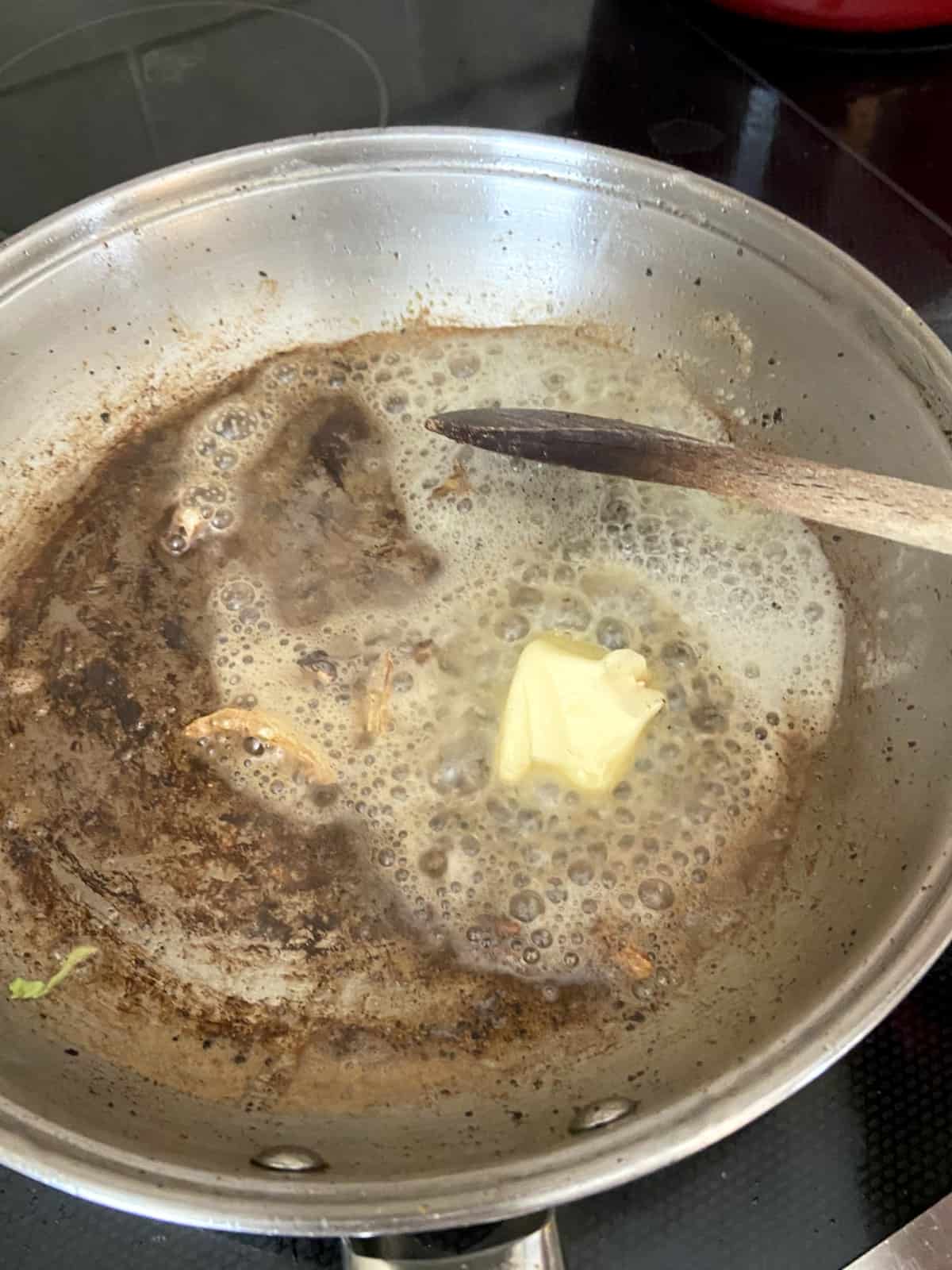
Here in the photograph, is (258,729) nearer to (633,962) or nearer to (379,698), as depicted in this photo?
(379,698)

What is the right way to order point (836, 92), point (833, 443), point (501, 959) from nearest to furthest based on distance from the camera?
point (501, 959) → point (833, 443) → point (836, 92)

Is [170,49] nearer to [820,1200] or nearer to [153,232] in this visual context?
[153,232]

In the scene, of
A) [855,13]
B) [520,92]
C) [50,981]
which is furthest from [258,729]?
[855,13]

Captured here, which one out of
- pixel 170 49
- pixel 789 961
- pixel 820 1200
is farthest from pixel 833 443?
pixel 170 49

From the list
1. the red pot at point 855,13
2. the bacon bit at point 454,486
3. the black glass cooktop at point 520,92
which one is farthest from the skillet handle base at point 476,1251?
the red pot at point 855,13

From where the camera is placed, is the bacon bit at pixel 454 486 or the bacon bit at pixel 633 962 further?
the bacon bit at pixel 454 486

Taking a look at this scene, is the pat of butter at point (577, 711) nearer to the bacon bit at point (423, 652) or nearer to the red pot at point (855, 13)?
the bacon bit at point (423, 652)
